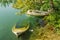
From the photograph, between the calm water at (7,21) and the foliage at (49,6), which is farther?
the calm water at (7,21)

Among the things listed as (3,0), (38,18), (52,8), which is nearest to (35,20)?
(38,18)

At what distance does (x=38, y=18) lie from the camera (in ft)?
40.4

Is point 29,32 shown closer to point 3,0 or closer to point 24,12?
point 24,12

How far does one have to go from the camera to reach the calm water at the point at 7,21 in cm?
1051

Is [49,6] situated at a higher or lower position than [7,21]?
higher

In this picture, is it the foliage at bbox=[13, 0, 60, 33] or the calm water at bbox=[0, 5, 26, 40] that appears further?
the calm water at bbox=[0, 5, 26, 40]

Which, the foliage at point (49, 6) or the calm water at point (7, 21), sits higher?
the foliage at point (49, 6)

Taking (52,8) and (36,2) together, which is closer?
(52,8)

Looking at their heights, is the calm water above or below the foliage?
below

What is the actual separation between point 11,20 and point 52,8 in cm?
408

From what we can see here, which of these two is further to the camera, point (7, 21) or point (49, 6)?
point (7, 21)

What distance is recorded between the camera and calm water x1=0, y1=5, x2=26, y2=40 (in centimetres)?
1051

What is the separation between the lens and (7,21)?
13.2m

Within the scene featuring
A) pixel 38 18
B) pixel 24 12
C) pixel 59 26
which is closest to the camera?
pixel 59 26
